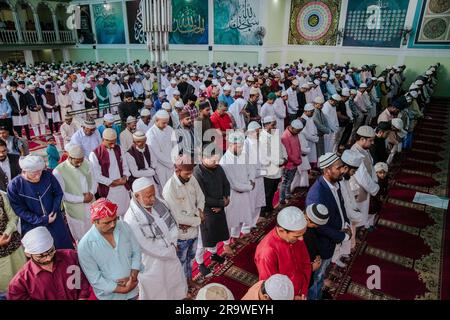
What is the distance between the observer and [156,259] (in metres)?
2.41

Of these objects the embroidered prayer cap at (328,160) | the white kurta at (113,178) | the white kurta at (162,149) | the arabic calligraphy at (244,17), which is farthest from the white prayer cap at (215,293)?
the arabic calligraphy at (244,17)

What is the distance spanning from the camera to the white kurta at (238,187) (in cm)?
345

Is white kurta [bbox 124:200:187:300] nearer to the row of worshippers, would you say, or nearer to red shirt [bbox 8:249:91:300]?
the row of worshippers

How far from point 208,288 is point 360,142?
2.83 meters

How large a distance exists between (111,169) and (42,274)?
6.20 ft

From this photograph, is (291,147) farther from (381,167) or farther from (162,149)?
(162,149)

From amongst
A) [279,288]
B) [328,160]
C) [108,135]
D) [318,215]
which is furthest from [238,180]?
[279,288]

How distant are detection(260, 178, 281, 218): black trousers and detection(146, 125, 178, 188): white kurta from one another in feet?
4.63

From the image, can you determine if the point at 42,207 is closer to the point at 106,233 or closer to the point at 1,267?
the point at 1,267

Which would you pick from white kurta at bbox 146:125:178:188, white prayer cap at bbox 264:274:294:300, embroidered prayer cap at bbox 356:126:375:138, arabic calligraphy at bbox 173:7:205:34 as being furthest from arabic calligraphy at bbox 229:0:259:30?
white prayer cap at bbox 264:274:294:300

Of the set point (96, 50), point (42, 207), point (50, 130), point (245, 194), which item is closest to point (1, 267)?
point (42, 207)

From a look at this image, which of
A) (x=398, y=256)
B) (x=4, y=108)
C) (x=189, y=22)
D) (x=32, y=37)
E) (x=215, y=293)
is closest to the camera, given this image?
(x=215, y=293)

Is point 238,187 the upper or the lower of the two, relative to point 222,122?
lower
